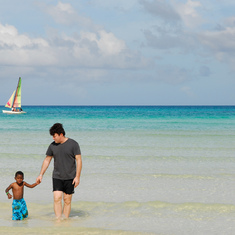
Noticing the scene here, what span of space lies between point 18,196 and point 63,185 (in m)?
0.86

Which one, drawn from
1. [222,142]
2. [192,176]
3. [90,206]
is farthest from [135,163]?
[222,142]

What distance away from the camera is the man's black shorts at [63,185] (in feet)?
22.4

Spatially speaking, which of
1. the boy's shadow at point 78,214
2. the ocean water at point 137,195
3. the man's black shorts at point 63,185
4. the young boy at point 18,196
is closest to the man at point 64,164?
the man's black shorts at point 63,185

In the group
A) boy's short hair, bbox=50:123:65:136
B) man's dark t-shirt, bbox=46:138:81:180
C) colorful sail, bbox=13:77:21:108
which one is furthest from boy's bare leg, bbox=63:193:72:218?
colorful sail, bbox=13:77:21:108

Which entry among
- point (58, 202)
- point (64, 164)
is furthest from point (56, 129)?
point (58, 202)

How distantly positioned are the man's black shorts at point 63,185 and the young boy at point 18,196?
377 millimetres

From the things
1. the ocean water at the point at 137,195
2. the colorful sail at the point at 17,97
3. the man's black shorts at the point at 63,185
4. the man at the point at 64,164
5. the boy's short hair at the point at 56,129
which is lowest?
the ocean water at the point at 137,195

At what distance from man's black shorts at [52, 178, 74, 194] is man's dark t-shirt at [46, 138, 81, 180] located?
0.07m

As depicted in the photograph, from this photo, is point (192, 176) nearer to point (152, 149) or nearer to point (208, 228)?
point (208, 228)

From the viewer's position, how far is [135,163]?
13.8 m

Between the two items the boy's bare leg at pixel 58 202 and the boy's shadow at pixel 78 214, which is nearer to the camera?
the boy's bare leg at pixel 58 202

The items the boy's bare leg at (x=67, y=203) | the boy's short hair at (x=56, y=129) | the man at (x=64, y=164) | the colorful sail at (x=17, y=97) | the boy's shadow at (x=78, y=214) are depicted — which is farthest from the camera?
the colorful sail at (x=17, y=97)

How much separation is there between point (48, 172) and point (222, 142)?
11507 millimetres

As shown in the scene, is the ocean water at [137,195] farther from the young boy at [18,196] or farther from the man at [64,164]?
the man at [64,164]
